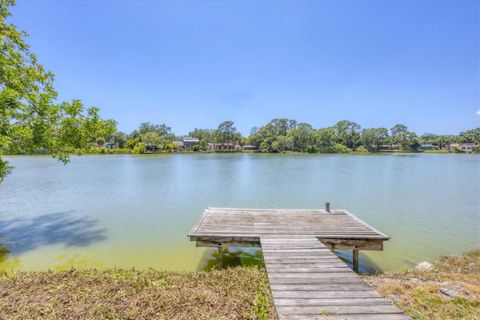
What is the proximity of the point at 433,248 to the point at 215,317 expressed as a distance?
320 inches

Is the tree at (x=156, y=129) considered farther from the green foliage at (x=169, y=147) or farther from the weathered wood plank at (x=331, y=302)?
the weathered wood plank at (x=331, y=302)

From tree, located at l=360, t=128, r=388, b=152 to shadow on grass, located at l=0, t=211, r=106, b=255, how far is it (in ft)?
308

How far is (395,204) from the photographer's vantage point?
13.2 meters

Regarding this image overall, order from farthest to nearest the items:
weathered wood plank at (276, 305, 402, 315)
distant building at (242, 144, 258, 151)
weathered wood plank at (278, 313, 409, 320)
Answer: distant building at (242, 144, 258, 151)
weathered wood plank at (276, 305, 402, 315)
weathered wood plank at (278, 313, 409, 320)

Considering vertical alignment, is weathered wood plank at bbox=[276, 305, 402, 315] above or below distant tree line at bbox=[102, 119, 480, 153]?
below

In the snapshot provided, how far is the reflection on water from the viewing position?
21.6 feet

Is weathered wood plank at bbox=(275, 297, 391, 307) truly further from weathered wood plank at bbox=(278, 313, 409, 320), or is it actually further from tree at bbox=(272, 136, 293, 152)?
tree at bbox=(272, 136, 293, 152)

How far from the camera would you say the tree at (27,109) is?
7250 millimetres

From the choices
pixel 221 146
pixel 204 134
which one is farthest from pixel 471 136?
pixel 204 134

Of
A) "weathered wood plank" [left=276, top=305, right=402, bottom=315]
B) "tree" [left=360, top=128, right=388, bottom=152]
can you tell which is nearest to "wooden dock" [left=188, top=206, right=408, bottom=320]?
"weathered wood plank" [left=276, top=305, right=402, bottom=315]

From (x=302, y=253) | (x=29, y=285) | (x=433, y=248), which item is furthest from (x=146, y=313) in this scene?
(x=433, y=248)

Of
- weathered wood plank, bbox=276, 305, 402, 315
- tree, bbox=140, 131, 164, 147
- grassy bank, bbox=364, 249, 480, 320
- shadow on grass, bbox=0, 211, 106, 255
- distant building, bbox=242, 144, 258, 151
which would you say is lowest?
shadow on grass, bbox=0, 211, 106, 255

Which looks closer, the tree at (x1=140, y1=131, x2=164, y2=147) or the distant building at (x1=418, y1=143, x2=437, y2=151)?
the tree at (x1=140, y1=131, x2=164, y2=147)

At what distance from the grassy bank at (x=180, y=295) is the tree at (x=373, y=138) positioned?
304ft
